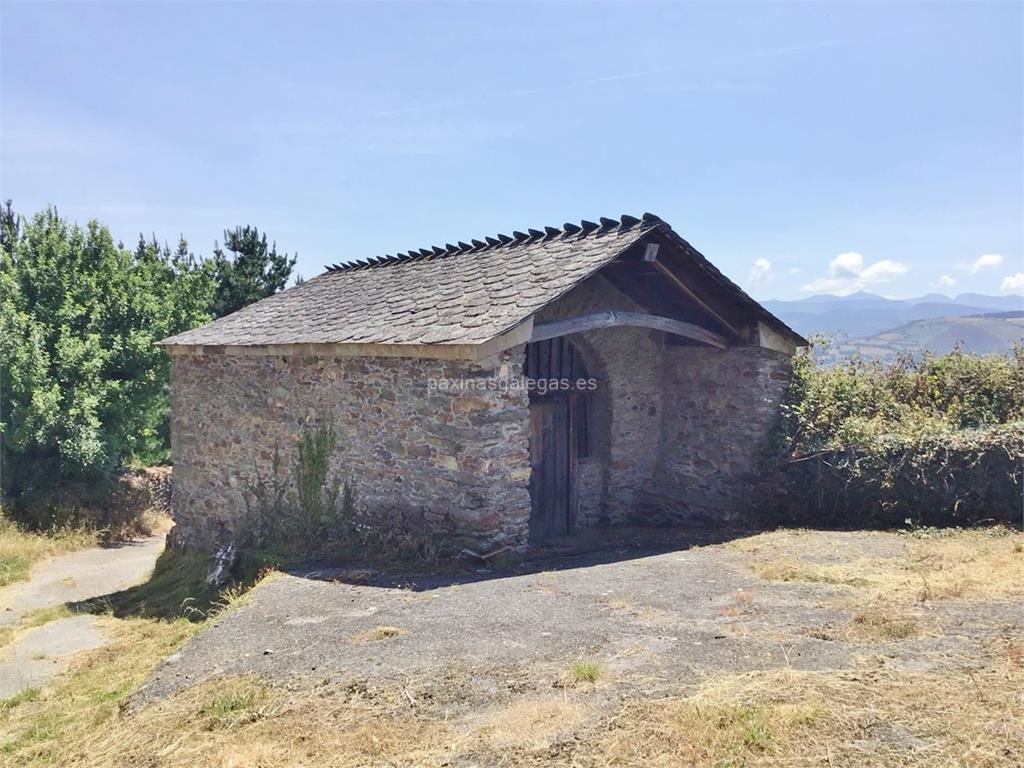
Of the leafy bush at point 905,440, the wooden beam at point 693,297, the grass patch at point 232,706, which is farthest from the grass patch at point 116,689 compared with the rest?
the leafy bush at point 905,440

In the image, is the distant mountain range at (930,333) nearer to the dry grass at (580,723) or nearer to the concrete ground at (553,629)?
the concrete ground at (553,629)

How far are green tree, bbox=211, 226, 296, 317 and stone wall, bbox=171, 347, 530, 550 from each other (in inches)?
459

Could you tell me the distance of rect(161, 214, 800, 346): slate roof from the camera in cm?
716

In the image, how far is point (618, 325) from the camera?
27.5 ft

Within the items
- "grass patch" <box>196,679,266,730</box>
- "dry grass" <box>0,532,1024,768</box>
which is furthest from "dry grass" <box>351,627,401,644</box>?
"grass patch" <box>196,679,266,730</box>

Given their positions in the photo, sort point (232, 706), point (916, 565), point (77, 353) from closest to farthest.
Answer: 1. point (232, 706)
2. point (916, 565)
3. point (77, 353)

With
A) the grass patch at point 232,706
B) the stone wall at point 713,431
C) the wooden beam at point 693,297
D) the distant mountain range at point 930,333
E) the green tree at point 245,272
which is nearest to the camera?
the grass patch at point 232,706

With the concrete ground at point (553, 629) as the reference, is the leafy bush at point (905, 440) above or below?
above

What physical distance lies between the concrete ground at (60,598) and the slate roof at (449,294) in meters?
3.93

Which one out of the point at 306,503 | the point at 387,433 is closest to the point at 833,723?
the point at 387,433

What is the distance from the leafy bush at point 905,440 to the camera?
8.12 metres

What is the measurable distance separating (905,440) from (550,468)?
4428 millimetres

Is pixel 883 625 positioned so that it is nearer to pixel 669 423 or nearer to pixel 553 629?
pixel 553 629

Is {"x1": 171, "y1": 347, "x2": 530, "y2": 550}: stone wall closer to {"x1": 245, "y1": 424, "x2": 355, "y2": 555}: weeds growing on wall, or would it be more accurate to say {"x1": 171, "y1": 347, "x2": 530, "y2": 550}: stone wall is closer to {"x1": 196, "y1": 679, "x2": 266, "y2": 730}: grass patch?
{"x1": 245, "y1": 424, "x2": 355, "y2": 555}: weeds growing on wall
